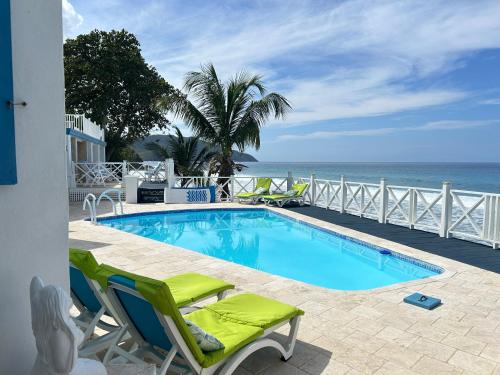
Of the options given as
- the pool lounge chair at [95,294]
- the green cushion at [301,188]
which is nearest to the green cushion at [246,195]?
the green cushion at [301,188]

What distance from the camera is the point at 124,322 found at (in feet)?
8.52

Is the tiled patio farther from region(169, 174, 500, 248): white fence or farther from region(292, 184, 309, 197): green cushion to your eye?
region(292, 184, 309, 197): green cushion

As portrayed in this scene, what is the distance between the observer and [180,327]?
2.20 metres

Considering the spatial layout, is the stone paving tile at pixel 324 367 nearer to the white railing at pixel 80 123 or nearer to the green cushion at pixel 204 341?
the green cushion at pixel 204 341

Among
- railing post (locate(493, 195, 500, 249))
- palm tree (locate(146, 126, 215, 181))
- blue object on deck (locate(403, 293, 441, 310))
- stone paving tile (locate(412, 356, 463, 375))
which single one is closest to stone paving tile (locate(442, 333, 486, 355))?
stone paving tile (locate(412, 356, 463, 375))

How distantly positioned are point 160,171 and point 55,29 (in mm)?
15724

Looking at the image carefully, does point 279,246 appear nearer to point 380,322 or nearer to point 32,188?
point 380,322

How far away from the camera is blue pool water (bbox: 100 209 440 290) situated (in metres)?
6.46

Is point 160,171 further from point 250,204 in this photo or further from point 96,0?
point 96,0

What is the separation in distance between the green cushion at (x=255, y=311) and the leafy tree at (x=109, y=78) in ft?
68.5

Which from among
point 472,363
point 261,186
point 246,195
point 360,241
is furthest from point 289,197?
point 472,363

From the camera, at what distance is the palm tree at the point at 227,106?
13.7 metres

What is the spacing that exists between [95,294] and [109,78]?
2357 cm

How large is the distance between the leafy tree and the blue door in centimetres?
2156
